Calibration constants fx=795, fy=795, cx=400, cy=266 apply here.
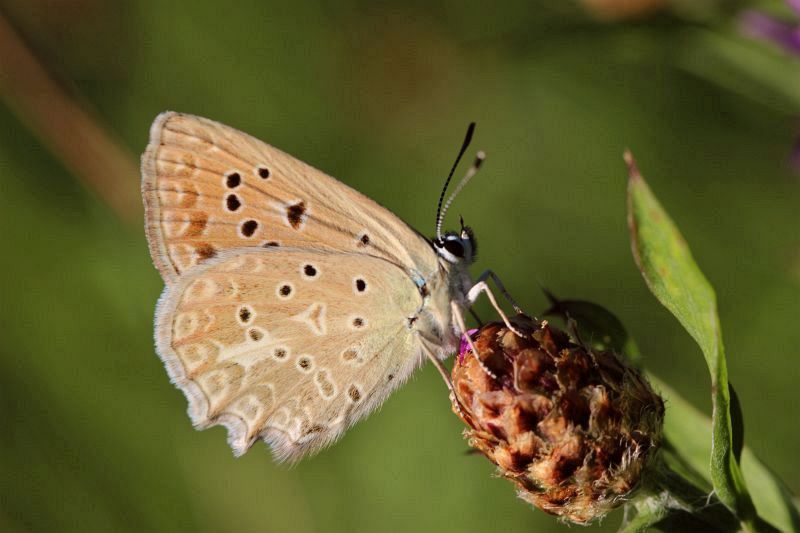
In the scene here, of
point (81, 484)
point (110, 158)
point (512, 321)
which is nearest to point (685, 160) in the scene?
point (512, 321)

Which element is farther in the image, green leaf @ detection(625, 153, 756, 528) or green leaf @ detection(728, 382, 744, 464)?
green leaf @ detection(728, 382, 744, 464)

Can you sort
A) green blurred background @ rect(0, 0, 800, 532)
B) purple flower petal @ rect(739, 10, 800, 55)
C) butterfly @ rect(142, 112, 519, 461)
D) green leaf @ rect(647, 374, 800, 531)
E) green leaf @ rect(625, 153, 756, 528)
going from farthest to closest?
green blurred background @ rect(0, 0, 800, 532), purple flower petal @ rect(739, 10, 800, 55), butterfly @ rect(142, 112, 519, 461), green leaf @ rect(647, 374, 800, 531), green leaf @ rect(625, 153, 756, 528)

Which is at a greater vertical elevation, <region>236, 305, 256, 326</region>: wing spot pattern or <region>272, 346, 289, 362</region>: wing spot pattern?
<region>236, 305, 256, 326</region>: wing spot pattern

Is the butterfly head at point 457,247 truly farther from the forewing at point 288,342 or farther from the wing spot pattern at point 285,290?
the wing spot pattern at point 285,290

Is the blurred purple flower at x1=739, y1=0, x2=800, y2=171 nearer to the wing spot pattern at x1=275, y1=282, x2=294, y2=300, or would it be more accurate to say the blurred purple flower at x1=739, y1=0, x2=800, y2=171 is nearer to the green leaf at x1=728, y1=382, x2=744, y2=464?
the green leaf at x1=728, y1=382, x2=744, y2=464

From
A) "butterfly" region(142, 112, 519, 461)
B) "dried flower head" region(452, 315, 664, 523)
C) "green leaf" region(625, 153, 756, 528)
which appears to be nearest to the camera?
"green leaf" region(625, 153, 756, 528)

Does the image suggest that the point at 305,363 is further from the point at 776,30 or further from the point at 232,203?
the point at 776,30

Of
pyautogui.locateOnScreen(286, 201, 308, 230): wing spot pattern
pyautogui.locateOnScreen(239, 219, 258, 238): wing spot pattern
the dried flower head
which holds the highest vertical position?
pyautogui.locateOnScreen(239, 219, 258, 238): wing spot pattern

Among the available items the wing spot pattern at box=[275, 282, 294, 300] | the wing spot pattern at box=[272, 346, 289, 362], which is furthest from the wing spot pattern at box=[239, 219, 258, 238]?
the wing spot pattern at box=[272, 346, 289, 362]

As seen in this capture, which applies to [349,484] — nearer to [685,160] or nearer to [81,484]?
[81,484]
